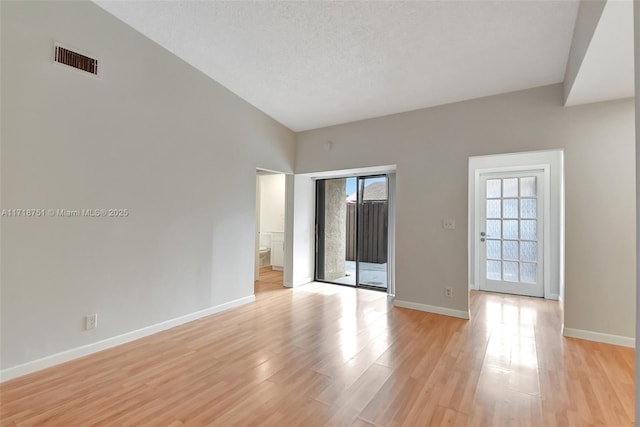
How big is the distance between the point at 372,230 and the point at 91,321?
13.3 ft

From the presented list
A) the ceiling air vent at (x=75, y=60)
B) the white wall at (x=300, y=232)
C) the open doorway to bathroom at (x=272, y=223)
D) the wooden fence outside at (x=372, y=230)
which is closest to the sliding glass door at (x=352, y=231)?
the wooden fence outside at (x=372, y=230)

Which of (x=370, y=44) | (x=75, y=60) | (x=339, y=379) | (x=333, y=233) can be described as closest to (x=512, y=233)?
(x=333, y=233)

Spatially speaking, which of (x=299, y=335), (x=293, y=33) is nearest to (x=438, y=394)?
(x=299, y=335)

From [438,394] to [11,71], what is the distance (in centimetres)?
409

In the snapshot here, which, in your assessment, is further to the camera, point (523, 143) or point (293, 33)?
point (523, 143)

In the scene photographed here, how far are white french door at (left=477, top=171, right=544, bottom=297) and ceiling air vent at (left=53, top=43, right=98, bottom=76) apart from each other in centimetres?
563

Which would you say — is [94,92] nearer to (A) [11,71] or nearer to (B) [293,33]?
(A) [11,71]

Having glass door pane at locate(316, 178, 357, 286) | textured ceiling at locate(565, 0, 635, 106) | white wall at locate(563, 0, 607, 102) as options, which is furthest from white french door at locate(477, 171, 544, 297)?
glass door pane at locate(316, 178, 357, 286)

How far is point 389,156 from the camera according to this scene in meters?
4.34

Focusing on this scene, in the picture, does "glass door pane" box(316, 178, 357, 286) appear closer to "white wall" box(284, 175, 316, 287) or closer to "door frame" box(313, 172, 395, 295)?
"door frame" box(313, 172, 395, 295)

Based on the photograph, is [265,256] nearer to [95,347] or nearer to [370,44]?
[95,347]

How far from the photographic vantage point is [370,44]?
285 cm

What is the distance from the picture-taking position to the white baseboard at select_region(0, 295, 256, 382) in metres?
2.31

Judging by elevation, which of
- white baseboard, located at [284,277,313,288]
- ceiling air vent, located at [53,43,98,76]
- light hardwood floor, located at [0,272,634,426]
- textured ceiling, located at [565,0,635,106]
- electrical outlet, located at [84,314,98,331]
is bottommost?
light hardwood floor, located at [0,272,634,426]
